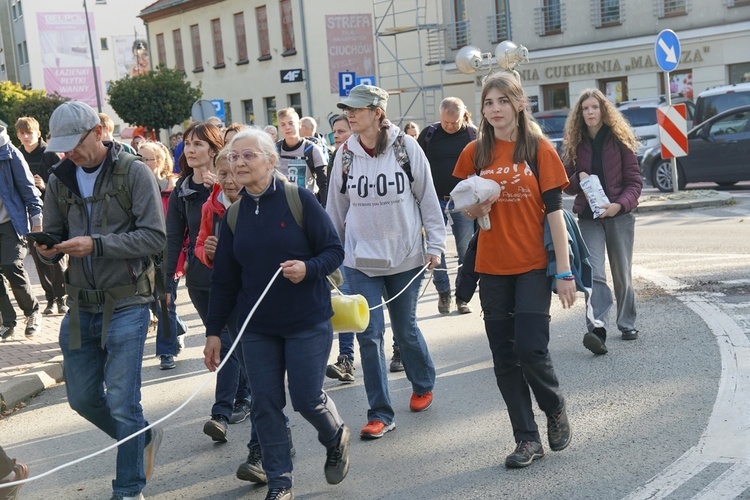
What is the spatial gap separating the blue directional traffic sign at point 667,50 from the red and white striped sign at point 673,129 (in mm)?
737

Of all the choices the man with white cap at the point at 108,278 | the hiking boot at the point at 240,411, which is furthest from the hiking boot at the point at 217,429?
the man with white cap at the point at 108,278

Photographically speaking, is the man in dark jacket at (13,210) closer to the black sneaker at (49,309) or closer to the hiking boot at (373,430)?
the black sneaker at (49,309)

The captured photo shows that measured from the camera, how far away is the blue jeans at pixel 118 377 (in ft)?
16.0

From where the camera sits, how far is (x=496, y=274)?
5.31 m

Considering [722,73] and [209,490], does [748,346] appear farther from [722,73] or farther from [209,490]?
[722,73]

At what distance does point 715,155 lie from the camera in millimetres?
20453

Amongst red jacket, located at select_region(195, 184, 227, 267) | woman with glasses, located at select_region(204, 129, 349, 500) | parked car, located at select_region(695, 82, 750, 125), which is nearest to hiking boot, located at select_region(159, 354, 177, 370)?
red jacket, located at select_region(195, 184, 227, 267)

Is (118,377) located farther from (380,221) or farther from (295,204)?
(380,221)

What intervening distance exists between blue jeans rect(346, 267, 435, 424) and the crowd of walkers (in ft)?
0.04

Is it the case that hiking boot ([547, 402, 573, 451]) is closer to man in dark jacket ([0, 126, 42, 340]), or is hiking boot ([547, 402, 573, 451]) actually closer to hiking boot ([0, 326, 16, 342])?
man in dark jacket ([0, 126, 42, 340])

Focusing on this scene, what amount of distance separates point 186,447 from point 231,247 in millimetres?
1830

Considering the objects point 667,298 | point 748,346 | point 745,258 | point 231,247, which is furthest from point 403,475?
point 745,258

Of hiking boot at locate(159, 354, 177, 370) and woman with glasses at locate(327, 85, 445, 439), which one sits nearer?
woman with glasses at locate(327, 85, 445, 439)

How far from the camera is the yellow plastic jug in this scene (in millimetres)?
5082
